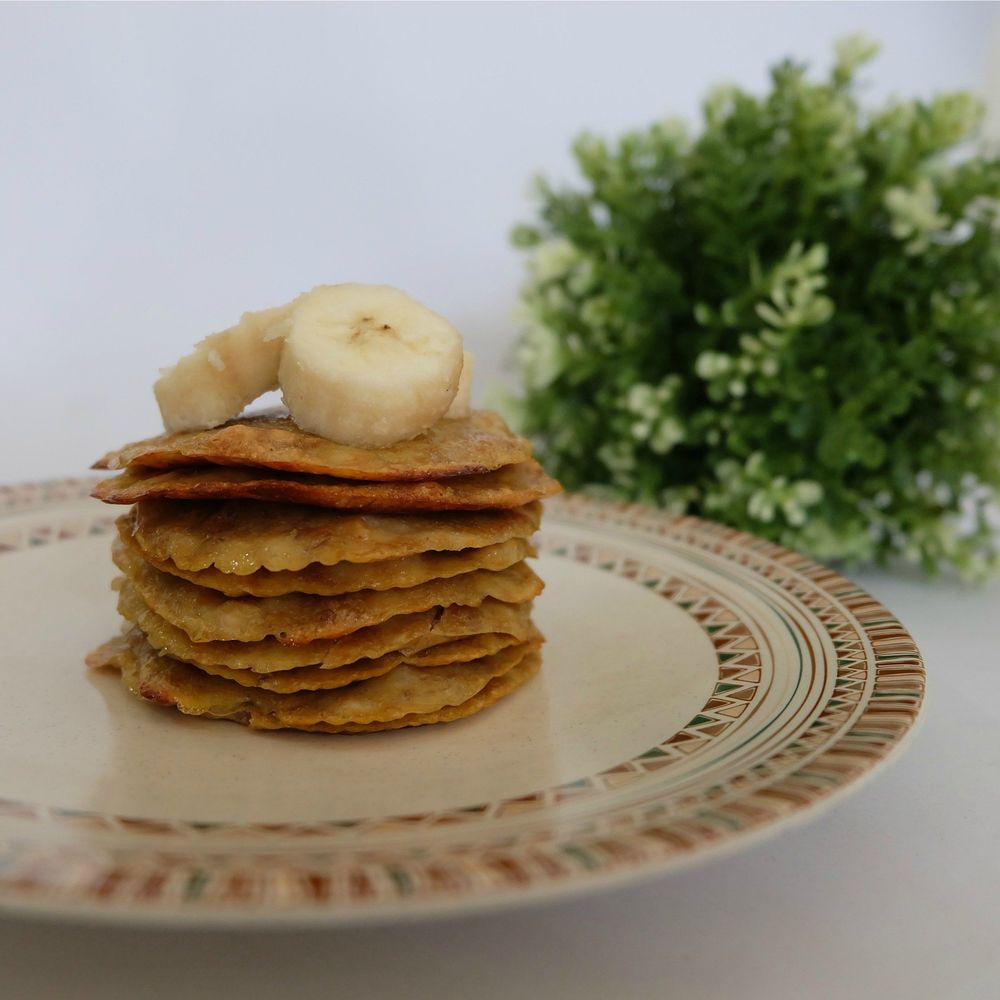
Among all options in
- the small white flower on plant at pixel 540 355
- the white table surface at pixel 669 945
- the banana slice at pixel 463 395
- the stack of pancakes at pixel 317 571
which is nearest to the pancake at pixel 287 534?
the stack of pancakes at pixel 317 571

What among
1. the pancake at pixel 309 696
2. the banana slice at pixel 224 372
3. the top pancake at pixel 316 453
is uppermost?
the banana slice at pixel 224 372

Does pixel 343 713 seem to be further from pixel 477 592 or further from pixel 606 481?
pixel 606 481

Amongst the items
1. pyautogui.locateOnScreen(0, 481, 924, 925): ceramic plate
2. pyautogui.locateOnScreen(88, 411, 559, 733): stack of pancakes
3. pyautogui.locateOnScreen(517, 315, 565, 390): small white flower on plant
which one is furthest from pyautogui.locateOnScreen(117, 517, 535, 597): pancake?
pyautogui.locateOnScreen(517, 315, 565, 390): small white flower on plant

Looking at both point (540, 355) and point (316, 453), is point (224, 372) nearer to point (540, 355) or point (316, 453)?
point (316, 453)

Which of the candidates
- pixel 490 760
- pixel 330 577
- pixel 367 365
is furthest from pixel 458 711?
pixel 367 365

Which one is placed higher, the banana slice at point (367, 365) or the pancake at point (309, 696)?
the banana slice at point (367, 365)

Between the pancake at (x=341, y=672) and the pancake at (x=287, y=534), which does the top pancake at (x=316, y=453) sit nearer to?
the pancake at (x=287, y=534)
